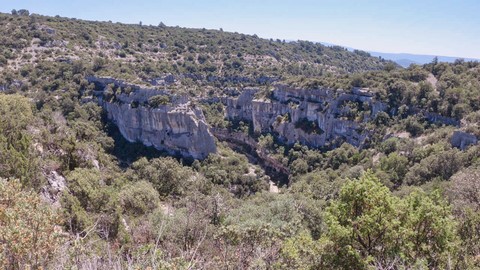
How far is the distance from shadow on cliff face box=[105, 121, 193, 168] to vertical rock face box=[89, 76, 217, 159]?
816 millimetres

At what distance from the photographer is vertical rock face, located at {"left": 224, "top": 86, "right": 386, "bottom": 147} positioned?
57.4 metres

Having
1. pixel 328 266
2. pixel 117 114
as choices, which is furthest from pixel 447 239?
pixel 117 114

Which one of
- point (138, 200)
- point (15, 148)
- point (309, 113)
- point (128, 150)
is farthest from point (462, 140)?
point (128, 150)

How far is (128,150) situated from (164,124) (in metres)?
6.56

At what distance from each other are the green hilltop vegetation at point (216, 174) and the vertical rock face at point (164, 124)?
5.71 feet

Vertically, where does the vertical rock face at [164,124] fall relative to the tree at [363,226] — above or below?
below

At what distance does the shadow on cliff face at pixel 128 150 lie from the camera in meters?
53.9

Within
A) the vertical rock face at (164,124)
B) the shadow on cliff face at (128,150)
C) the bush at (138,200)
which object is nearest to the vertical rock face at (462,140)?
the vertical rock face at (164,124)

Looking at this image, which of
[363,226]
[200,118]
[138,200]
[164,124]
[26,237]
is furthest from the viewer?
[200,118]

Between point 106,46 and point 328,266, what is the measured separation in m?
78.7

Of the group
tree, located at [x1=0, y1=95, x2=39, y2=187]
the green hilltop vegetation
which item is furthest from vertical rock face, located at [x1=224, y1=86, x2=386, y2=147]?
tree, located at [x1=0, y1=95, x2=39, y2=187]

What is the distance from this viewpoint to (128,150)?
55.8 m

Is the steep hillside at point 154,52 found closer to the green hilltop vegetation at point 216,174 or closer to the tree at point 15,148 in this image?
the green hilltop vegetation at point 216,174

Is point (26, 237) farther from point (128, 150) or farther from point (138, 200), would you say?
point (128, 150)
